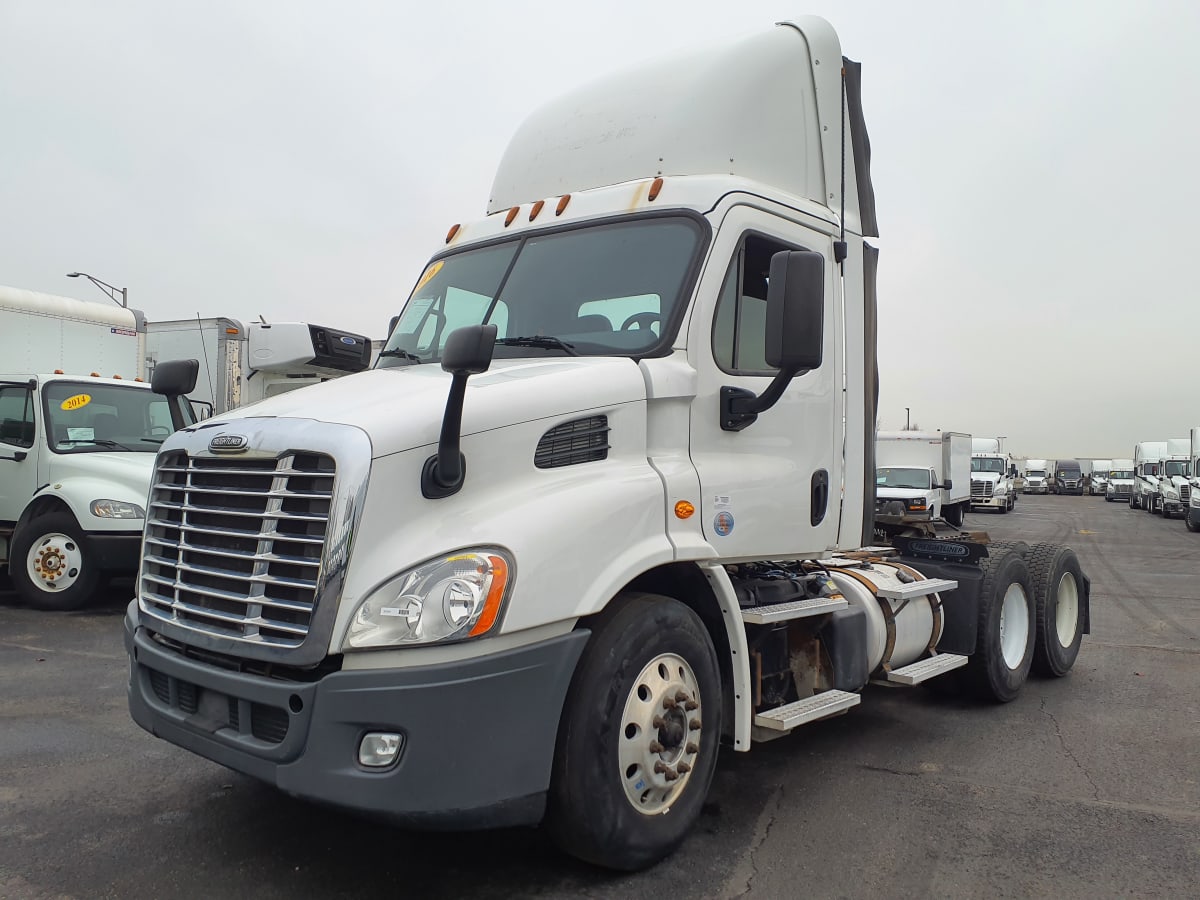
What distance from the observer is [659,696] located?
3662mm

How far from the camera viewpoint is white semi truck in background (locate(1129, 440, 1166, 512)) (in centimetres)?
4114

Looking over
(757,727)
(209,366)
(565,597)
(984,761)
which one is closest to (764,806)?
(757,727)

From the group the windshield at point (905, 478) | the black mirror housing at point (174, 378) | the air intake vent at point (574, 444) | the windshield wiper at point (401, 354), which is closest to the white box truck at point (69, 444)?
the black mirror housing at point (174, 378)

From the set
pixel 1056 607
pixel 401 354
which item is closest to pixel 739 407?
pixel 401 354

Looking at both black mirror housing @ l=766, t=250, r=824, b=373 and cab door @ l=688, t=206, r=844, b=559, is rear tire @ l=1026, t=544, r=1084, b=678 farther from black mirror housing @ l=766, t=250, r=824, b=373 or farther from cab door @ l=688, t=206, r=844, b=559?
black mirror housing @ l=766, t=250, r=824, b=373

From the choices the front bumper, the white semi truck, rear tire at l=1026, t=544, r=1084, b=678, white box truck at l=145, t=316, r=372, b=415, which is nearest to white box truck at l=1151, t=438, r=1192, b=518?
the white semi truck

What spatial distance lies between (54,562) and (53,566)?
4 centimetres

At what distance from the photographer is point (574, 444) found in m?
3.67

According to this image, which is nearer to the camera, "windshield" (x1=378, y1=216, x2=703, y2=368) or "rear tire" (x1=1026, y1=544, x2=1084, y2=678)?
"windshield" (x1=378, y1=216, x2=703, y2=368)

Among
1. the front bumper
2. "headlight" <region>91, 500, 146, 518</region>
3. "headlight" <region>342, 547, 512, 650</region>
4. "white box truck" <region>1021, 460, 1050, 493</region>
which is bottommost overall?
"white box truck" <region>1021, 460, 1050, 493</region>

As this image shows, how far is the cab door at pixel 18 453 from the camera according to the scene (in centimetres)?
983

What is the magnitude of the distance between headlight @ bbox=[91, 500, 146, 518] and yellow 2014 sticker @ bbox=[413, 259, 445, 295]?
544 cm

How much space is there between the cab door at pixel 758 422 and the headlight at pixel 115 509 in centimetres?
701

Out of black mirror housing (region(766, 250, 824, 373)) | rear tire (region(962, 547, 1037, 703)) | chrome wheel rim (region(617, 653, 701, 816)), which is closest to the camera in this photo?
chrome wheel rim (region(617, 653, 701, 816))
